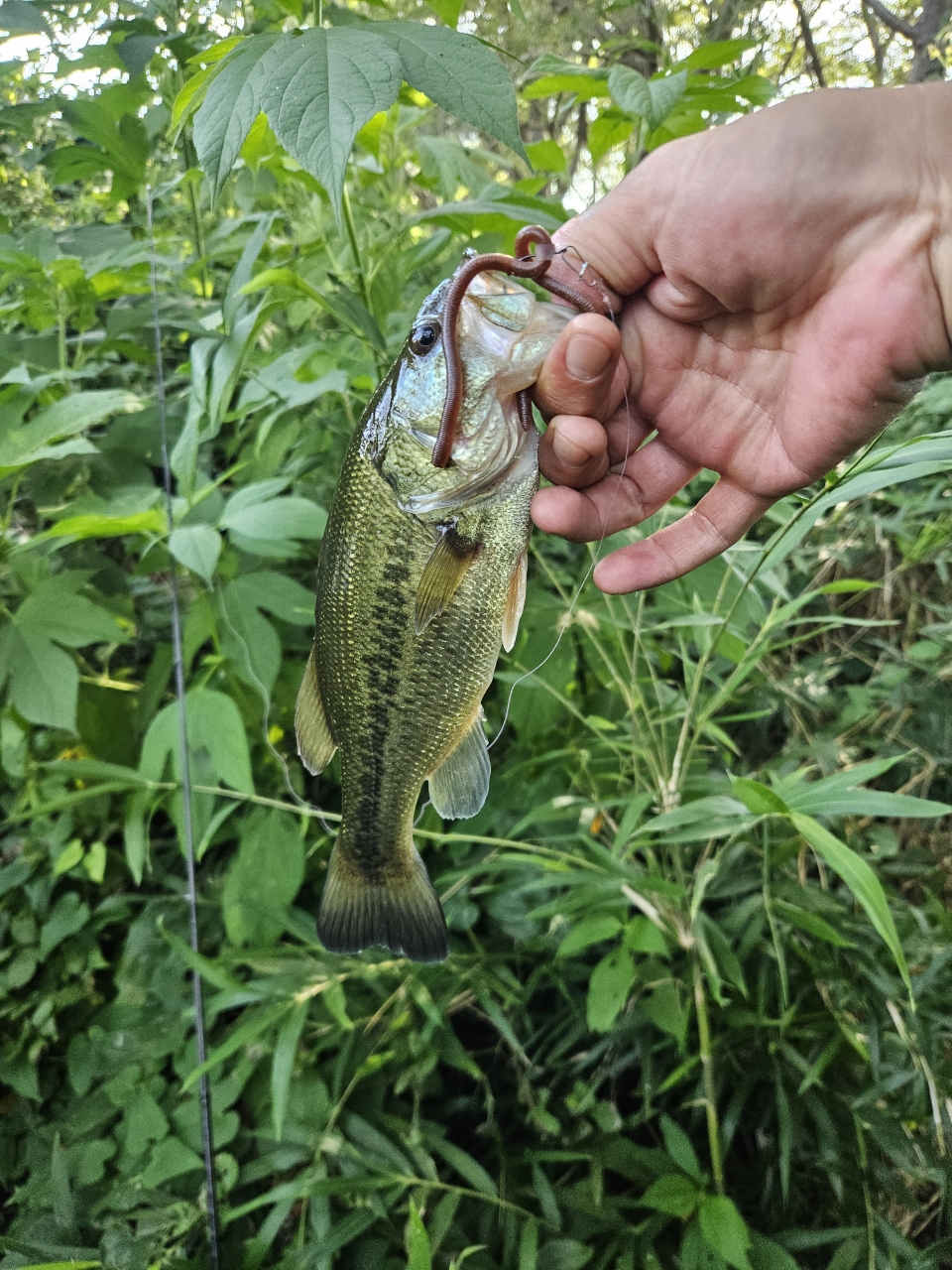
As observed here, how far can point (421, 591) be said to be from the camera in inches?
35.0

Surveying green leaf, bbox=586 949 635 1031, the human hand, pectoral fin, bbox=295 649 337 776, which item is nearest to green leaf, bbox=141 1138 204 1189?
green leaf, bbox=586 949 635 1031

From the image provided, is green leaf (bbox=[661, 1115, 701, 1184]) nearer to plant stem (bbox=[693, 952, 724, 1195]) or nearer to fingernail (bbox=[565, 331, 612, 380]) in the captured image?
plant stem (bbox=[693, 952, 724, 1195])

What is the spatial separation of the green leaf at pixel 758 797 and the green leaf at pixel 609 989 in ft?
1.61

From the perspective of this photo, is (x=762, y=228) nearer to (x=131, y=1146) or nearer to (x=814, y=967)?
(x=814, y=967)

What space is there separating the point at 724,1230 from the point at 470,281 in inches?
59.7

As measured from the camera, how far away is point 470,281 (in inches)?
31.6

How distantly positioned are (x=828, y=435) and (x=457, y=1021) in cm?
171

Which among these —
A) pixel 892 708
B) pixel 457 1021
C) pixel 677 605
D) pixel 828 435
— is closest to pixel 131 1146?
pixel 457 1021

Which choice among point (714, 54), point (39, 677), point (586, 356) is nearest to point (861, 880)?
point (586, 356)

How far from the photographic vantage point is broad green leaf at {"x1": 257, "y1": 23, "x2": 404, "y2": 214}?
2.46ft

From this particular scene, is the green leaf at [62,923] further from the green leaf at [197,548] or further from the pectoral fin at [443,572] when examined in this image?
the pectoral fin at [443,572]

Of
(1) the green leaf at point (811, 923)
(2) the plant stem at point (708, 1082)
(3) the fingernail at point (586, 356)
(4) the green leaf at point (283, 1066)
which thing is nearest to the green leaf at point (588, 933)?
(2) the plant stem at point (708, 1082)

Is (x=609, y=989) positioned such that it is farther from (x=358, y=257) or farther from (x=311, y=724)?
(x=358, y=257)

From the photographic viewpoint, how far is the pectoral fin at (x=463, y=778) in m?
0.99
